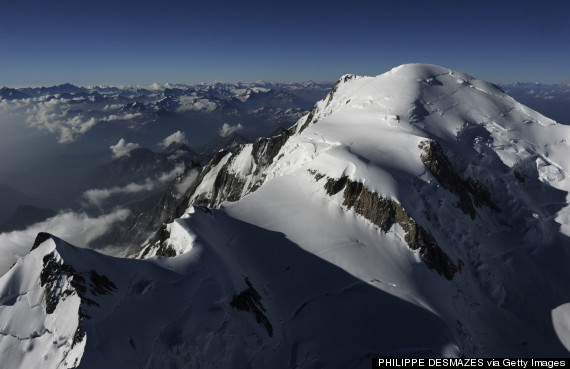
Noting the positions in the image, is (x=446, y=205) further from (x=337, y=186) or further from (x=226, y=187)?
(x=226, y=187)

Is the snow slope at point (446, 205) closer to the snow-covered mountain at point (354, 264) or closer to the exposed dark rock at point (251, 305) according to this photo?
the snow-covered mountain at point (354, 264)

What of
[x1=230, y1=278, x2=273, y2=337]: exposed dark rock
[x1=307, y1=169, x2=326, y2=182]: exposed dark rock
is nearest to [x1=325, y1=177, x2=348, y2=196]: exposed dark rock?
→ [x1=307, y1=169, x2=326, y2=182]: exposed dark rock

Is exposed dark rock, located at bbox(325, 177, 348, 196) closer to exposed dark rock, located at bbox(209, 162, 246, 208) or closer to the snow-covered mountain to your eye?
the snow-covered mountain

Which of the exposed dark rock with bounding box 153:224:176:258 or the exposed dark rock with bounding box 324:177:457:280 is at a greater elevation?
the exposed dark rock with bounding box 153:224:176:258

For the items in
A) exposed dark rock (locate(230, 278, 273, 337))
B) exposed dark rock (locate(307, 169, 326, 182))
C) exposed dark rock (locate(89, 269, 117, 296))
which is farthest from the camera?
exposed dark rock (locate(307, 169, 326, 182))

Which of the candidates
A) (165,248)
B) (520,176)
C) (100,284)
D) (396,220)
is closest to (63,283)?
(100,284)

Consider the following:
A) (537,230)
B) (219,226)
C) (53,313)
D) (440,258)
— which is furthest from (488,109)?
(53,313)

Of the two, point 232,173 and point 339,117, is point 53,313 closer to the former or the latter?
point 339,117
